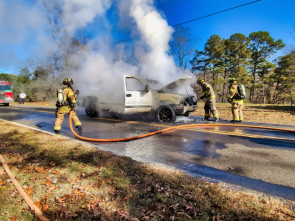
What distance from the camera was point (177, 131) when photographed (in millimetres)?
Answer: 6164

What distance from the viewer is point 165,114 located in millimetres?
7676

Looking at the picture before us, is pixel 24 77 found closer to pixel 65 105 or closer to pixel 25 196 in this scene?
pixel 65 105

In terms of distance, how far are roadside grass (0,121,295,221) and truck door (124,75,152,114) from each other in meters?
4.10

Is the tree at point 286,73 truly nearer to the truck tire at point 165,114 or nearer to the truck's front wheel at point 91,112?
the truck tire at point 165,114

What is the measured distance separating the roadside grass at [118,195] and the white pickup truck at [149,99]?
422cm

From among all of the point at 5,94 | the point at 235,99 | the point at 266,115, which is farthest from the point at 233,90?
the point at 5,94

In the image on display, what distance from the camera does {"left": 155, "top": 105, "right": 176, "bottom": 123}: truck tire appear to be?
24.4ft

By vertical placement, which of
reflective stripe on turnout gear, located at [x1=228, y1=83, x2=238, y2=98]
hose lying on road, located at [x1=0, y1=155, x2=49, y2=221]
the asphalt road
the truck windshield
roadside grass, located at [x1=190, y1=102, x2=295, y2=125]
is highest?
the truck windshield

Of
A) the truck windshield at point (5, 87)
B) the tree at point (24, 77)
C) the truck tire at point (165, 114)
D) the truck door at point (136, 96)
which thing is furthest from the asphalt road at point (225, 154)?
the tree at point (24, 77)

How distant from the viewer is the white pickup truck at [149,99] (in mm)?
7449

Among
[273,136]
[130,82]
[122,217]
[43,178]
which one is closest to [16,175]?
[43,178]

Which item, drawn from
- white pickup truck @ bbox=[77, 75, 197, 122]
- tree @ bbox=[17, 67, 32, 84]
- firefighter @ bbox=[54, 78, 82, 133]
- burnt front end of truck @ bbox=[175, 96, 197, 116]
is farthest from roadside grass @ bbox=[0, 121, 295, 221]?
tree @ bbox=[17, 67, 32, 84]

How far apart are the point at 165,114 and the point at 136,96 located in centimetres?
141

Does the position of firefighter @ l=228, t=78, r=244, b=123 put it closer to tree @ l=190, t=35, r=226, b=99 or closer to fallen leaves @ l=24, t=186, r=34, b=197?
fallen leaves @ l=24, t=186, r=34, b=197
